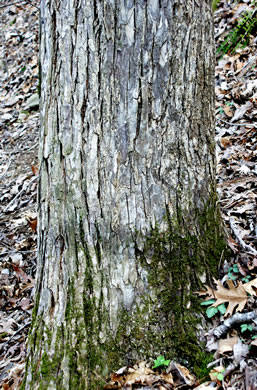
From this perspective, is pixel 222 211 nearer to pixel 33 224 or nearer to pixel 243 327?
pixel 243 327

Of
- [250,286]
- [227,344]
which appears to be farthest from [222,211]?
[227,344]

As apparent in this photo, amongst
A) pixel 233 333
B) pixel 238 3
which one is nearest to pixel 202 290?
pixel 233 333

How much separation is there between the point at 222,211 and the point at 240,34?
3.56 metres

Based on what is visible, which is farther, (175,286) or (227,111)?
(227,111)

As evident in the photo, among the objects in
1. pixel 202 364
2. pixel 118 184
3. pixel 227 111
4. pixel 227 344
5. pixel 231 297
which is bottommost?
pixel 202 364

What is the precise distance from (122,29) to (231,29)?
16.0 feet

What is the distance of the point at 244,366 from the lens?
204 centimetres

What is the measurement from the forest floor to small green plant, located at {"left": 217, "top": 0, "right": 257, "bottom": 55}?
0.03 m

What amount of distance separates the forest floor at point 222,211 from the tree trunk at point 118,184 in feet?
0.60

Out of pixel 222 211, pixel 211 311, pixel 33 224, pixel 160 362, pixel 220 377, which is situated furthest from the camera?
pixel 33 224

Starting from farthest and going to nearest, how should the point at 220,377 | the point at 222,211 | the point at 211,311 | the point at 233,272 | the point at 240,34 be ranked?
1. the point at 240,34
2. the point at 222,211
3. the point at 233,272
4. the point at 211,311
5. the point at 220,377

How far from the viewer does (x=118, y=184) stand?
2115mm

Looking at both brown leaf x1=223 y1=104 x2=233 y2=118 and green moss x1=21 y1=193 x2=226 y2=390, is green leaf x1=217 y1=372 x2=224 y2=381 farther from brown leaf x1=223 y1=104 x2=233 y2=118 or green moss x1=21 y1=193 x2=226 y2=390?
brown leaf x1=223 y1=104 x2=233 y2=118

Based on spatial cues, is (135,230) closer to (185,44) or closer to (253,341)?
(253,341)
